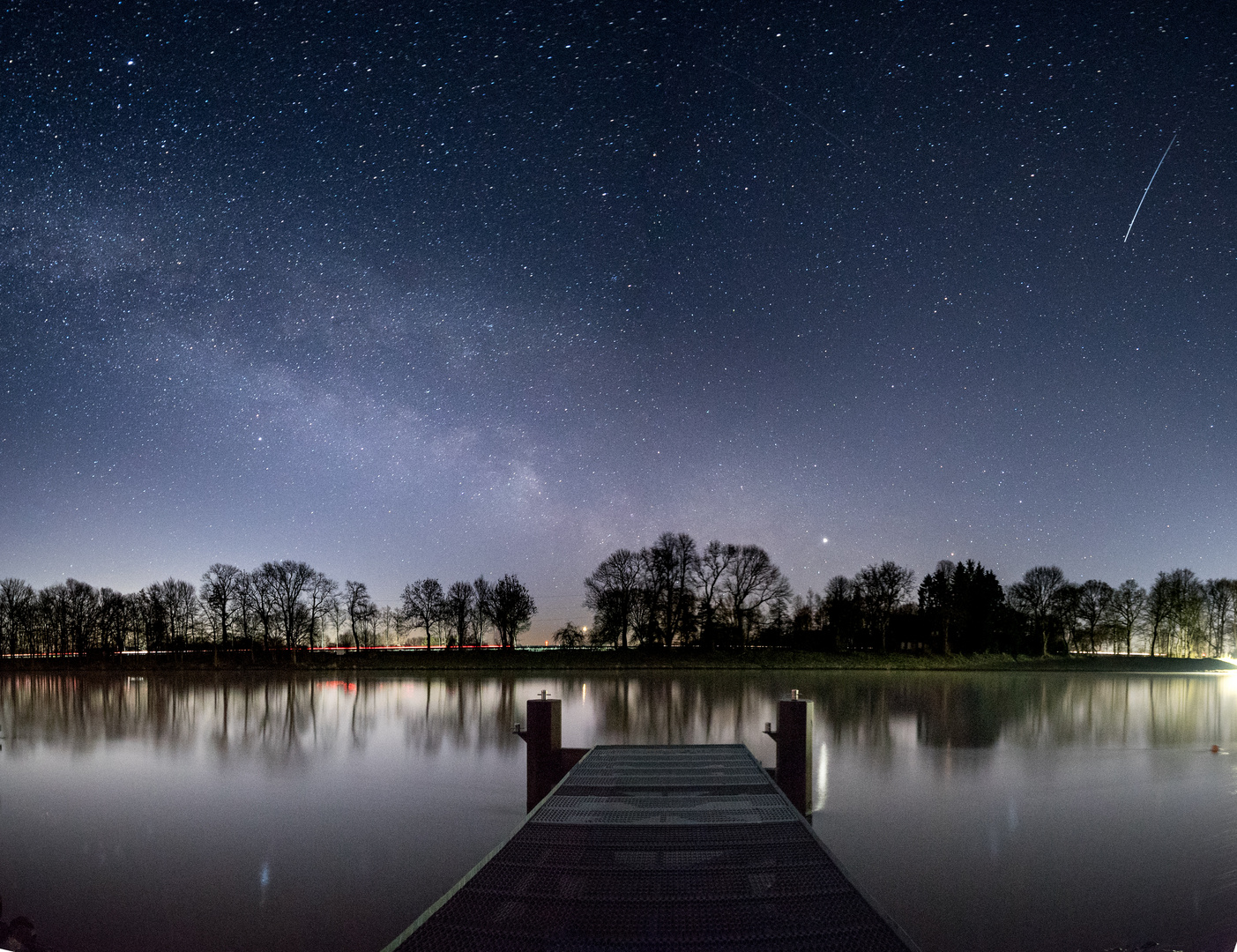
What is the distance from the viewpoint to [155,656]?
6488cm

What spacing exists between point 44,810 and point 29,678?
50374 mm

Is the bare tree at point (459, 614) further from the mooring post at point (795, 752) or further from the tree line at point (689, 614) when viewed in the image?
the mooring post at point (795, 752)

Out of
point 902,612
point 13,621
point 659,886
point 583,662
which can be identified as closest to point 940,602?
point 902,612

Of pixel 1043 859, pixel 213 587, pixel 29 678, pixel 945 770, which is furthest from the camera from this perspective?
pixel 213 587

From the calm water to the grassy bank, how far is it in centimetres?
2621

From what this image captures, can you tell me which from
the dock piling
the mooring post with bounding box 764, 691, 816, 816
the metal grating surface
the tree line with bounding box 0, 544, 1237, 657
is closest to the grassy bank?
the tree line with bounding box 0, 544, 1237, 657

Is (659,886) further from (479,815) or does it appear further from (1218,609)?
(1218,609)

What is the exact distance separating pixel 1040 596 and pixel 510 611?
151 ft

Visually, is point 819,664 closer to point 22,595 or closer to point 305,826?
point 305,826

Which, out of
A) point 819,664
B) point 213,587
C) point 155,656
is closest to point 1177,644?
point 819,664

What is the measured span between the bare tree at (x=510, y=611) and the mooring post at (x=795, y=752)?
185 ft

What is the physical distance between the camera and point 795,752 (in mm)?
10719

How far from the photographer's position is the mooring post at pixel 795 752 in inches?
414

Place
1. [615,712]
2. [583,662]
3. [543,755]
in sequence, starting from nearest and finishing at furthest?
[543,755], [615,712], [583,662]
